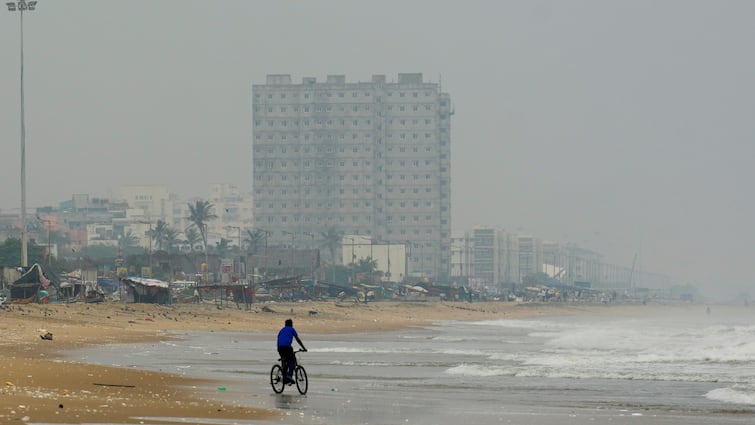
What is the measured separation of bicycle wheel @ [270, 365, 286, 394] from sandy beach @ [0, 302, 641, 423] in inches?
60.9

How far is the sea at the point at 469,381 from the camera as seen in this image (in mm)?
22375

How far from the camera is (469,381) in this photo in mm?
30484

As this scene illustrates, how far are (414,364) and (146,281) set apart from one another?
46.5 m

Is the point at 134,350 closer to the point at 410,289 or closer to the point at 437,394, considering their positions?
the point at 437,394

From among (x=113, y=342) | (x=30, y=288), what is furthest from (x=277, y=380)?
(x=30, y=288)

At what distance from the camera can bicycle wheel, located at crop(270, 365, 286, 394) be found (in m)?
25.5

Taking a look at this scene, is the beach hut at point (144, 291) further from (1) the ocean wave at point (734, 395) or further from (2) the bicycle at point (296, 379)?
(1) the ocean wave at point (734, 395)

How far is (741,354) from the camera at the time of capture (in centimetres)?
4206

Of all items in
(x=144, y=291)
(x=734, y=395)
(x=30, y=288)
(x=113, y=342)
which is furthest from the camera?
(x=144, y=291)

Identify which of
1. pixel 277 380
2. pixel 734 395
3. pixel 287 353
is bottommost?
pixel 734 395

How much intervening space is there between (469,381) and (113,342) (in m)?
18.1

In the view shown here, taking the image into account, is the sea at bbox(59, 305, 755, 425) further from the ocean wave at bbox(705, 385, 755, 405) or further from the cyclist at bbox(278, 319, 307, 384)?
the cyclist at bbox(278, 319, 307, 384)

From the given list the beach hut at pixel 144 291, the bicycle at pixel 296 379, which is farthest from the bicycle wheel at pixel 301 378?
the beach hut at pixel 144 291

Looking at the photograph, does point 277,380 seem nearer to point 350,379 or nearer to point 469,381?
point 350,379
